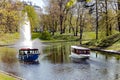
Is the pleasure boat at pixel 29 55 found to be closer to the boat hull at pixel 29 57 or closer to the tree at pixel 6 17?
the boat hull at pixel 29 57

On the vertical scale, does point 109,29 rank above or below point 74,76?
above

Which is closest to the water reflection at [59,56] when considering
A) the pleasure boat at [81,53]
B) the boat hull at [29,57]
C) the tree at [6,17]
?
the pleasure boat at [81,53]

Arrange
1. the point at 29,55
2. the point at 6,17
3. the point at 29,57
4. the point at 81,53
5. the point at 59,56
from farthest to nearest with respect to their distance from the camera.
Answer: the point at 59,56, the point at 81,53, the point at 29,55, the point at 29,57, the point at 6,17

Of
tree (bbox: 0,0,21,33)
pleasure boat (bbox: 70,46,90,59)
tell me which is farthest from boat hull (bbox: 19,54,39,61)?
tree (bbox: 0,0,21,33)

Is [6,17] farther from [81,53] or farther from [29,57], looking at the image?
[81,53]

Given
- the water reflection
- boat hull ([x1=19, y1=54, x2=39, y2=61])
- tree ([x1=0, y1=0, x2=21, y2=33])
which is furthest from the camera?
the water reflection

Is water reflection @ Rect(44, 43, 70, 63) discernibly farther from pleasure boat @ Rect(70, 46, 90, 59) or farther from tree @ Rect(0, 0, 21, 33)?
tree @ Rect(0, 0, 21, 33)

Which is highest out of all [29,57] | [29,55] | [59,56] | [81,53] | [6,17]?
[6,17]

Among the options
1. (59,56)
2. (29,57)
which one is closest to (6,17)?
(29,57)

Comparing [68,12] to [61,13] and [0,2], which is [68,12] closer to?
[61,13]

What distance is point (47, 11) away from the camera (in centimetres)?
11244

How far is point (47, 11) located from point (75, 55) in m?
65.1

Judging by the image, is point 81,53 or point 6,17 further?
point 81,53

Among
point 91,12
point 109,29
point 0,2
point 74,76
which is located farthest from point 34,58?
point 91,12
